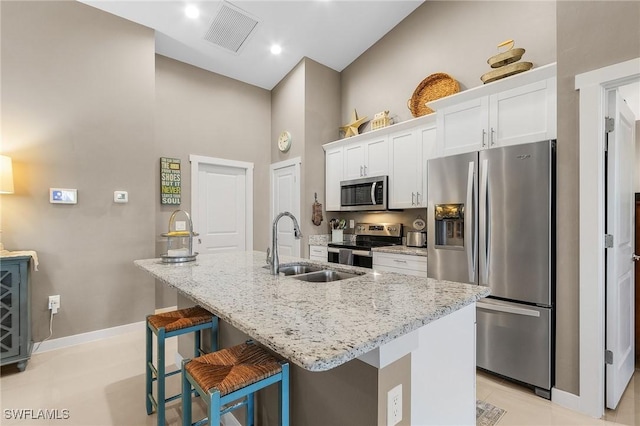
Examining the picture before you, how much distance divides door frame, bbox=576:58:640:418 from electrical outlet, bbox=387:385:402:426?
1.62 m

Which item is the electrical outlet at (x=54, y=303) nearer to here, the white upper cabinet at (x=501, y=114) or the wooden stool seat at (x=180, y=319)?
the wooden stool seat at (x=180, y=319)

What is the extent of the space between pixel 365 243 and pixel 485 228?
1.78 m

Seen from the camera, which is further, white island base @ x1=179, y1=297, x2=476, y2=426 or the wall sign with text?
the wall sign with text

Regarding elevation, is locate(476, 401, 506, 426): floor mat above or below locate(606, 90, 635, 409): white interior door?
below

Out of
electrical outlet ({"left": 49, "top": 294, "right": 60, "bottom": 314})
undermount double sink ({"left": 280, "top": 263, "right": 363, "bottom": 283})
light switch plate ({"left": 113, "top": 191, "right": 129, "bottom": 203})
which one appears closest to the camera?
undermount double sink ({"left": 280, "top": 263, "right": 363, "bottom": 283})

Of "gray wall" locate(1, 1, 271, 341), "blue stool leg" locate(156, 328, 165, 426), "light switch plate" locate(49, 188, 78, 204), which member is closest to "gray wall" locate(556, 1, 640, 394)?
"blue stool leg" locate(156, 328, 165, 426)

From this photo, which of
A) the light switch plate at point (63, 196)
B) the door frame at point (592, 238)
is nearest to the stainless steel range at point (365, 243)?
the door frame at point (592, 238)

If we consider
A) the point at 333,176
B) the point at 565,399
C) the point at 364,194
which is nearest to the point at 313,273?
the point at 565,399

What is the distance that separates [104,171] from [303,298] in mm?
3032

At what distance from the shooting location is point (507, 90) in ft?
7.87

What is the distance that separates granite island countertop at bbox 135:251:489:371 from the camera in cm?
74

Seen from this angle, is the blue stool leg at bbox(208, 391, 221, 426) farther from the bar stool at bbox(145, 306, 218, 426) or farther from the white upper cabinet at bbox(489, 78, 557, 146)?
the white upper cabinet at bbox(489, 78, 557, 146)

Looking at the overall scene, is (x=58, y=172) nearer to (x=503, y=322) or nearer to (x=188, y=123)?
(x=188, y=123)

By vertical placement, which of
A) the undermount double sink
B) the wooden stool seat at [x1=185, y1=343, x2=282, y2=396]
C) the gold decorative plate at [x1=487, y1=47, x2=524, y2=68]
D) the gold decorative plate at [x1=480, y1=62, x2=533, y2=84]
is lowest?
the wooden stool seat at [x1=185, y1=343, x2=282, y2=396]
